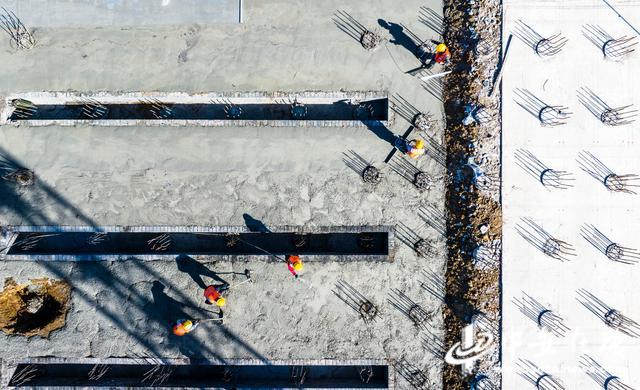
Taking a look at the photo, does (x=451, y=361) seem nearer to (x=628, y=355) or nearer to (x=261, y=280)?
(x=628, y=355)

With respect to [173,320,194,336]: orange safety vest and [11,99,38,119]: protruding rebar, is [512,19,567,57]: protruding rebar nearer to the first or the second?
[173,320,194,336]: orange safety vest

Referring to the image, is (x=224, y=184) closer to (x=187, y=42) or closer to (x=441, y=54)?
(x=187, y=42)

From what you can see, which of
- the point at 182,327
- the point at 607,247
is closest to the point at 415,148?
the point at 607,247

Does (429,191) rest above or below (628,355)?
above

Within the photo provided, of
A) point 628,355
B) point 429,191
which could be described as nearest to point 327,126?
point 429,191

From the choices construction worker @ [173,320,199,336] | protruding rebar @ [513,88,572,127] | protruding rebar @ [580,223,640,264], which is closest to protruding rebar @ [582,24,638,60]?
protruding rebar @ [513,88,572,127]

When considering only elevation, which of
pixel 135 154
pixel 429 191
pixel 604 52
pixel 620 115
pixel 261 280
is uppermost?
pixel 604 52
